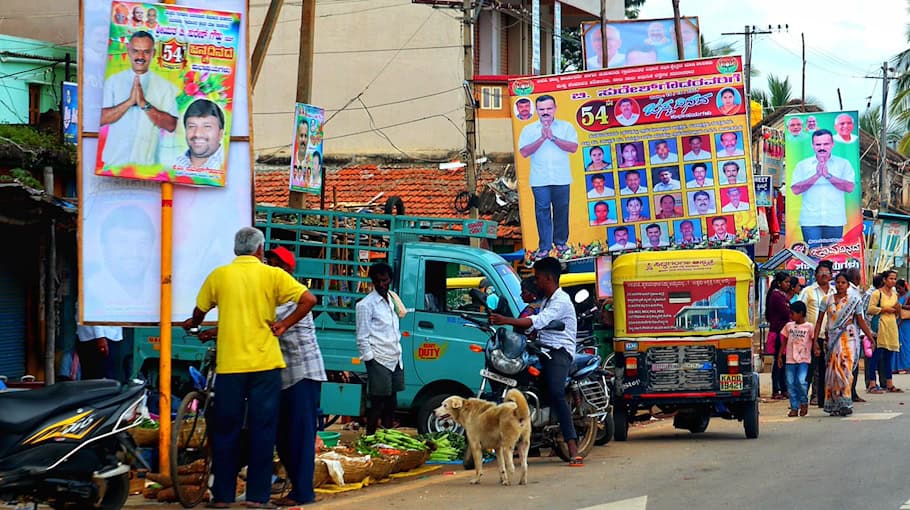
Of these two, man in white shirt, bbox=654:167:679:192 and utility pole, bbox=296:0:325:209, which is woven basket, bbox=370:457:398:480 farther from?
man in white shirt, bbox=654:167:679:192

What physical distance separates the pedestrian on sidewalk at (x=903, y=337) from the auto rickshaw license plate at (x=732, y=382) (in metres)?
12.6

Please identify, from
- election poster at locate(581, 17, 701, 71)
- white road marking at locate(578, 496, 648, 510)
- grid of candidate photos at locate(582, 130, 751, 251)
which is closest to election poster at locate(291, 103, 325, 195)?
grid of candidate photos at locate(582, 130, 751, 251)

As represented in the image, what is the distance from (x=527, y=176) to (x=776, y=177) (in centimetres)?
2034

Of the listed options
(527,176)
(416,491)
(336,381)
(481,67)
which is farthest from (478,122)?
(416,491)

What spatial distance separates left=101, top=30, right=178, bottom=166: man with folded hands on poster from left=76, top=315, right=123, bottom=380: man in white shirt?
5177 millimetres

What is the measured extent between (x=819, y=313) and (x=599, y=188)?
4.09m

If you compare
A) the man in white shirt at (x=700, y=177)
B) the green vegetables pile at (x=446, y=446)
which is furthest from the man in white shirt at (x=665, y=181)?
the green vegetables pile at (x=446, y=446)

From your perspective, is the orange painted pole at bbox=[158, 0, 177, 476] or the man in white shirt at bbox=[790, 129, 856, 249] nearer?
the orange painted pole at bbox=[158, 0, 177, 476]

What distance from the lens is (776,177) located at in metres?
39.0

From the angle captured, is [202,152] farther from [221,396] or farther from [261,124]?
[261,124]

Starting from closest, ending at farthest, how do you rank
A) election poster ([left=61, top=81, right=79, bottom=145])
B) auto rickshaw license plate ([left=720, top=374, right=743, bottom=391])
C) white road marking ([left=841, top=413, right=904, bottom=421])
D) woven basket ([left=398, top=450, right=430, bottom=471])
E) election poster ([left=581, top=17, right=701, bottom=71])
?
1. woven basket ([left=398, top=450, right=430, bottom=471])
2. auto rickshaw license plate ([left=720, top=374, right=743, bottom=391])
3. white road marking ([left=841, top=413, right=904, bottom=421])
4. election poster ([left=61, top=81, right=79, bottom=145])
5. election poster ([left=581, top=17, right=701, bottom=71])

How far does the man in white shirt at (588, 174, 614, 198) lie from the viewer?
2027 cm

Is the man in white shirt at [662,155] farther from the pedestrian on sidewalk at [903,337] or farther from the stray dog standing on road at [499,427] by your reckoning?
the stray dog standing on road at [499,427]

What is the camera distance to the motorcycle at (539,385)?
456 inches
